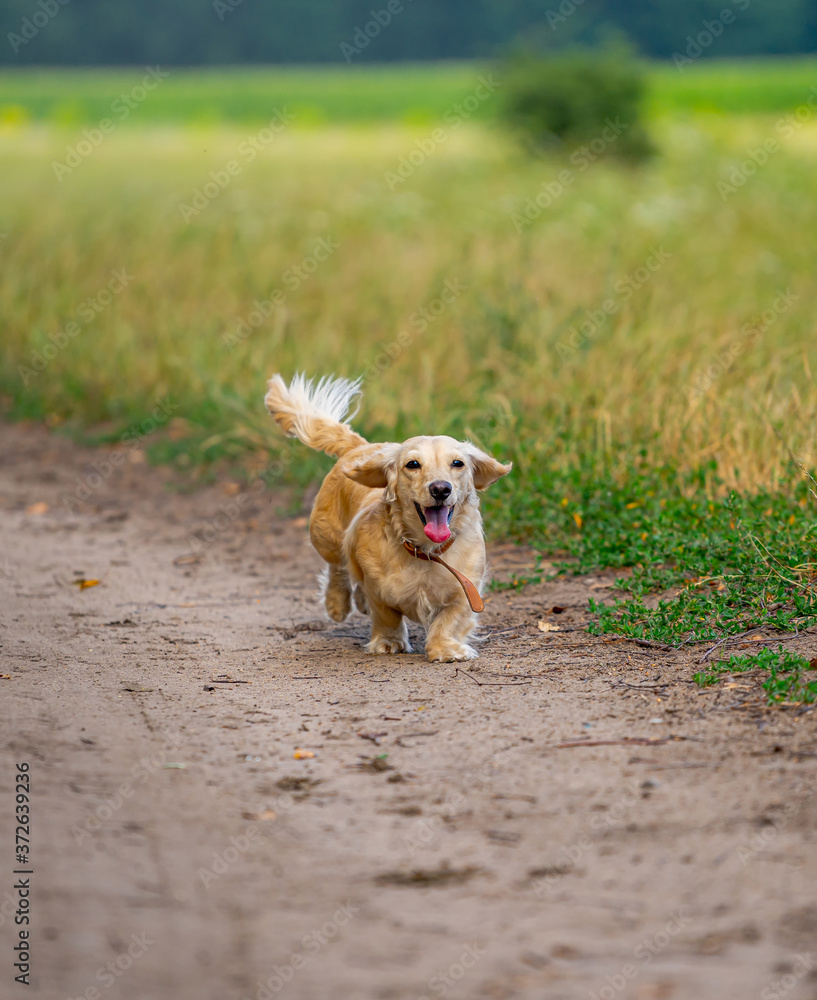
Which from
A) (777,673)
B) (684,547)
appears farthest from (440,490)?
(684,547)

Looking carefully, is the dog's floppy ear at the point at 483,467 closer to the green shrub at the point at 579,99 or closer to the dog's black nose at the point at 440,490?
the dog's black nose at the point at 440,490

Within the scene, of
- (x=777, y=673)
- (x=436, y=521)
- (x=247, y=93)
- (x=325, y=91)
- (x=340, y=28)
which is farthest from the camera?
(x=340, y=28)

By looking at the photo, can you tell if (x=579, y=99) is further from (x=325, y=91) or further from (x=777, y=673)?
(x=325, y=91)

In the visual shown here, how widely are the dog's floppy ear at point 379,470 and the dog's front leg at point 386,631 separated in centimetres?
48

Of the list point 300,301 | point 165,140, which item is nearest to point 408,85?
point 165,140

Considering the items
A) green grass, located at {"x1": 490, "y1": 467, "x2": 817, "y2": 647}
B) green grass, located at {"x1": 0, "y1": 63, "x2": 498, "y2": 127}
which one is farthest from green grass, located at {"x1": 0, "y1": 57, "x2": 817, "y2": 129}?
green grass, located at {"x1": 490, "y1": 467, "x2": 817, "y2": 647}

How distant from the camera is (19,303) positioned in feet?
36.9

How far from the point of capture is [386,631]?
494 cm

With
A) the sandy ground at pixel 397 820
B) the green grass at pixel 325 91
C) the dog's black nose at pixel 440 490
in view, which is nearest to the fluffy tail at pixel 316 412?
the sandy ground at pixel 397 820

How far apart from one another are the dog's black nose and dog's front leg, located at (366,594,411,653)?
0.58 m

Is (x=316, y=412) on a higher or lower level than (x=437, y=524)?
higher

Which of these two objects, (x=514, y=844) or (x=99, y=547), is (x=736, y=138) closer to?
(x=99, y=547)

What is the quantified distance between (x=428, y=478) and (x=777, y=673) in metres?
1.51

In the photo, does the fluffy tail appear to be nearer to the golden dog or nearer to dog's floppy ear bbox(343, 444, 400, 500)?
the golden dog
